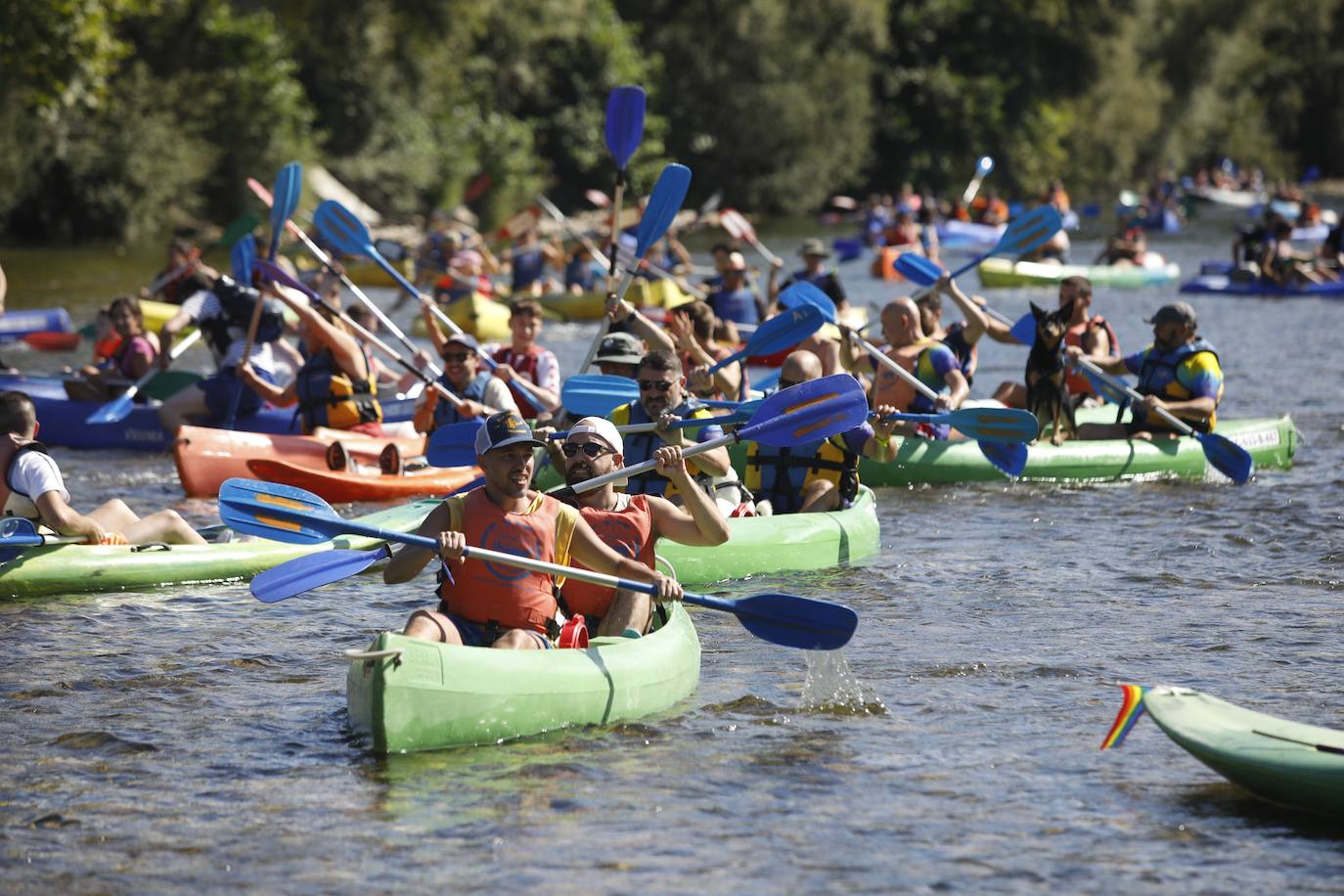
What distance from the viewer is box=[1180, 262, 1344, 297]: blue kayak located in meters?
22.4

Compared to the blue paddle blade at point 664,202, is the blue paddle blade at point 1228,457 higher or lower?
lower

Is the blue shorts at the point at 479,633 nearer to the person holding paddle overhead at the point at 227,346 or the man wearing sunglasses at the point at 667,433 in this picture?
the man wearing sunglasses at the point at 667,433

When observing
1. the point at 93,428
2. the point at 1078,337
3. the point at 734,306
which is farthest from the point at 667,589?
the point at 734,306

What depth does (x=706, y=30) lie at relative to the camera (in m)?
38.6

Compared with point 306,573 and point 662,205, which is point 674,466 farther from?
point 662,205

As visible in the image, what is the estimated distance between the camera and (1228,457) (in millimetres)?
10781

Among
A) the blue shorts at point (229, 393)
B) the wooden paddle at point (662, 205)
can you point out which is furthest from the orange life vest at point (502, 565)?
the blue shorts at point (229, 393)

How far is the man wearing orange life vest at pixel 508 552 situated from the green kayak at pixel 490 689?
0.15 metres

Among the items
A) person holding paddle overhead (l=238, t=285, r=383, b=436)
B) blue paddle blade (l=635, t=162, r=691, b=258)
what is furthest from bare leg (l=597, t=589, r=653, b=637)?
person holding paddle overhead (l=238, t=285, r=383, b=436)

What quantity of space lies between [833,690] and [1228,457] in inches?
202

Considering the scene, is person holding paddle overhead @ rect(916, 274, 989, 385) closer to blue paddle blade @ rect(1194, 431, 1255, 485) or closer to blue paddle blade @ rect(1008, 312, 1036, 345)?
blue paddle blade @ rect(1008, 312, 1036, 345)

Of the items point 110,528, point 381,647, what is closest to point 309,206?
point 110,528

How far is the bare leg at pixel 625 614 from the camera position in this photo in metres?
6.15

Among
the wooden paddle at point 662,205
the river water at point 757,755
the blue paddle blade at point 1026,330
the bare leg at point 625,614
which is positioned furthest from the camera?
the blue paddle blade at point 1026,330
